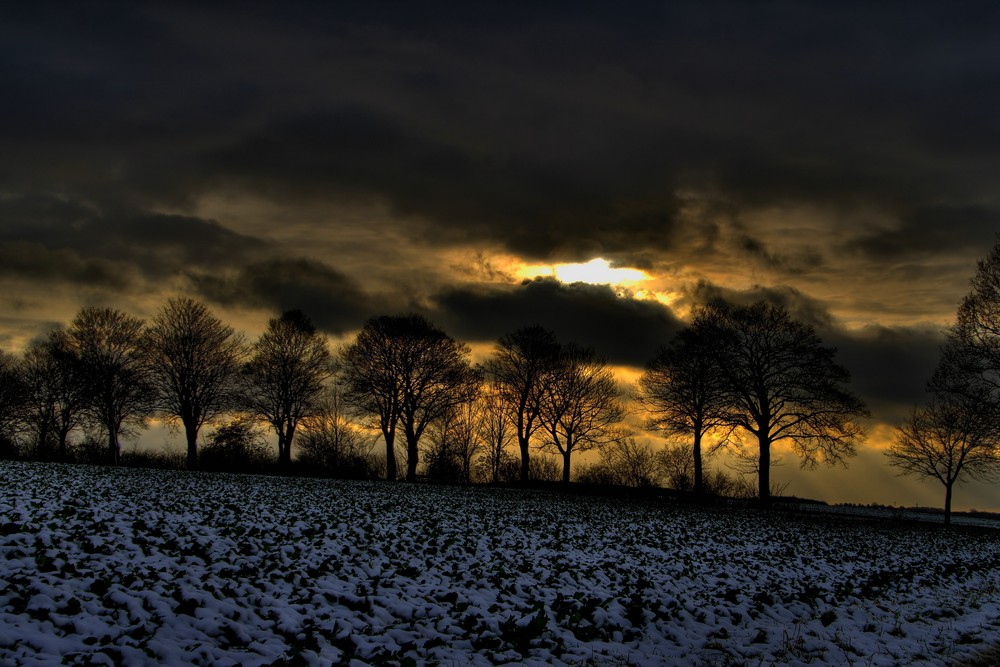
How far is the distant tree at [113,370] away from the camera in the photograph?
49.1 metres

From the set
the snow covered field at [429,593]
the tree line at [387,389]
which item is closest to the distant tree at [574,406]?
the tree line at [387,389]

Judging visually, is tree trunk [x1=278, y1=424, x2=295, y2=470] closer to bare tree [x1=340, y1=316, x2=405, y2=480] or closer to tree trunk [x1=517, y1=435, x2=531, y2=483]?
bare tree [x1=340, y1=316, x2=405, y2=480]

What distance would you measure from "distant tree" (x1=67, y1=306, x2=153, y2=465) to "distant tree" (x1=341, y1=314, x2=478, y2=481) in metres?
15.9

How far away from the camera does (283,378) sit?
161ft

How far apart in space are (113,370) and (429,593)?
48.2 metres

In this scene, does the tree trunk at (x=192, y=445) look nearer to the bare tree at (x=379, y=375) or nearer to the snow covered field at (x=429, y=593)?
the bare tree at (x=379, y=375)

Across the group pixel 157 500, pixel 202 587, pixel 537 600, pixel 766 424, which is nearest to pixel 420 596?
pixel 537 600

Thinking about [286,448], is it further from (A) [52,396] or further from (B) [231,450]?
(A) [52,396]

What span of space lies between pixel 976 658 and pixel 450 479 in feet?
153

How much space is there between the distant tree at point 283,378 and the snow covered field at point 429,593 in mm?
29126

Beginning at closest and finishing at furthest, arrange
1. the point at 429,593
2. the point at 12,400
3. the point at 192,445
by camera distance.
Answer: the point at 429,593 < the point at 192,445 < the point at 12,400

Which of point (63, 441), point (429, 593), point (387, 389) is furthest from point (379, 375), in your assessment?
point (429, 593)

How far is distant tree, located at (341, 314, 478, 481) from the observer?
4884cm

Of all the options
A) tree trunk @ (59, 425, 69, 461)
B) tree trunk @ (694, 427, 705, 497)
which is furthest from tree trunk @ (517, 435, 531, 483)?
tree trunk @ (59, 425, 69, 461)
